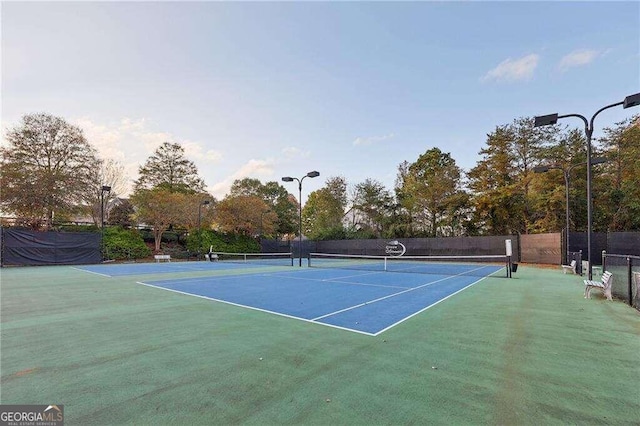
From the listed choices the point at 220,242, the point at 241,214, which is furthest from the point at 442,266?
the point at 220,242

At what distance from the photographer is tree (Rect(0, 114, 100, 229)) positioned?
21734 mm

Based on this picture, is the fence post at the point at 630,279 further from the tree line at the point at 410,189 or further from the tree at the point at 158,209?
the tree at the point at 158,209

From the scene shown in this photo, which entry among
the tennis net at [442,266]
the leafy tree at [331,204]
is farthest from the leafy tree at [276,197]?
the tennis net at [442,266]

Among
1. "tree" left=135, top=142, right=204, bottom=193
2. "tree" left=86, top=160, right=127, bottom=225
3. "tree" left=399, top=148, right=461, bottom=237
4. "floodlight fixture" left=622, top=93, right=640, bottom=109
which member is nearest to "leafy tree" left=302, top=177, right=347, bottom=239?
"tree" left=399, top=148, right=461, bottom=237

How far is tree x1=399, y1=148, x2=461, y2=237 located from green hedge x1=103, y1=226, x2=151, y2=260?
2563cm

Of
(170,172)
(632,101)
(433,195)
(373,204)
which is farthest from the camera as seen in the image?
(170,172)

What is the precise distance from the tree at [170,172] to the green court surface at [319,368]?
1290 inches

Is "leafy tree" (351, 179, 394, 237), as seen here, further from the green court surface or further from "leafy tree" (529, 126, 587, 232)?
the green court surface

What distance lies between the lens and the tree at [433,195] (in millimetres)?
29016

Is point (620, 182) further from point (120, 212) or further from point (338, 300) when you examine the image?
point (120, 212)

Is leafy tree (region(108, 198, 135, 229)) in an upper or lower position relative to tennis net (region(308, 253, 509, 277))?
upper

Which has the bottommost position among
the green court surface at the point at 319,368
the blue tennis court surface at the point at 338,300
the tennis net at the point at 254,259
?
the tennis net at the point at 254,259

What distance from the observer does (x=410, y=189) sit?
3206cm

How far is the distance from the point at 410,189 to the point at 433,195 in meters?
3.02
